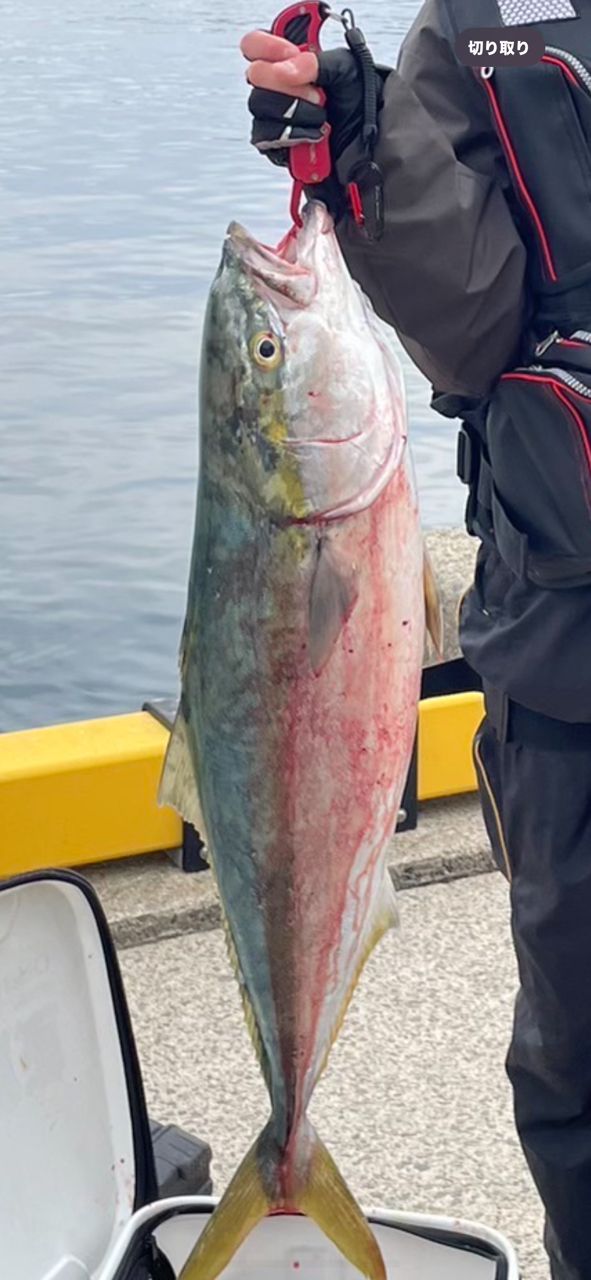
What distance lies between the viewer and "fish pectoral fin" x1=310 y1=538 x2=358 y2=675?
1.51 metres

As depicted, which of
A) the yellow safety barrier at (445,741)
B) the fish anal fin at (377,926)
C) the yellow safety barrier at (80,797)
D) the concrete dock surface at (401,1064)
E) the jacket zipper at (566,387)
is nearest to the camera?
the fish anal fin at (377,926)

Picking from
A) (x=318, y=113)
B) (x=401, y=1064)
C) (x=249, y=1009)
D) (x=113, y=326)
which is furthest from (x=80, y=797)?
(x=113, y=326)

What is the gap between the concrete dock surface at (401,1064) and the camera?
2.73 metres

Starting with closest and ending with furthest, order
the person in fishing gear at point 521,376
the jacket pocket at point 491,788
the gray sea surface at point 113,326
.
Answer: the person in fishing gear at point 521,376 → the jacket pocket at point 491,788 → the gray sea surface at point 113,326

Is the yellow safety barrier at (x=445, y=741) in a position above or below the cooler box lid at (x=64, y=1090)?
below

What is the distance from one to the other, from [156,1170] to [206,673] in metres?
0.92

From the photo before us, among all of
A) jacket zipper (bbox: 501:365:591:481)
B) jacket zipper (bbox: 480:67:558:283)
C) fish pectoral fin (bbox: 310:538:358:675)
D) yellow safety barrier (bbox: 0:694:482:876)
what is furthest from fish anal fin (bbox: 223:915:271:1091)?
yellow safety barrier (bbox: 0:694:482:876)

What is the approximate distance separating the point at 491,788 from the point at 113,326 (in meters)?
15.4

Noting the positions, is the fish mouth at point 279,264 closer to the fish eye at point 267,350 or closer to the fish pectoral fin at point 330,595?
the fish eye at point 267,350

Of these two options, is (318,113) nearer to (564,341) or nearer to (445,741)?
(564,341)

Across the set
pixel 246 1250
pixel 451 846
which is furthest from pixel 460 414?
pixel 451 846

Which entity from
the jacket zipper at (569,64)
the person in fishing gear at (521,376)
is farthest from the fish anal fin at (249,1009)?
the jacket zipper at (569,64)

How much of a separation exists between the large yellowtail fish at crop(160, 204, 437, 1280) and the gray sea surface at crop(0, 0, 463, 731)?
386 centimetres

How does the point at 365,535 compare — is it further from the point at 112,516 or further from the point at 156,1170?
the point at 112,516
